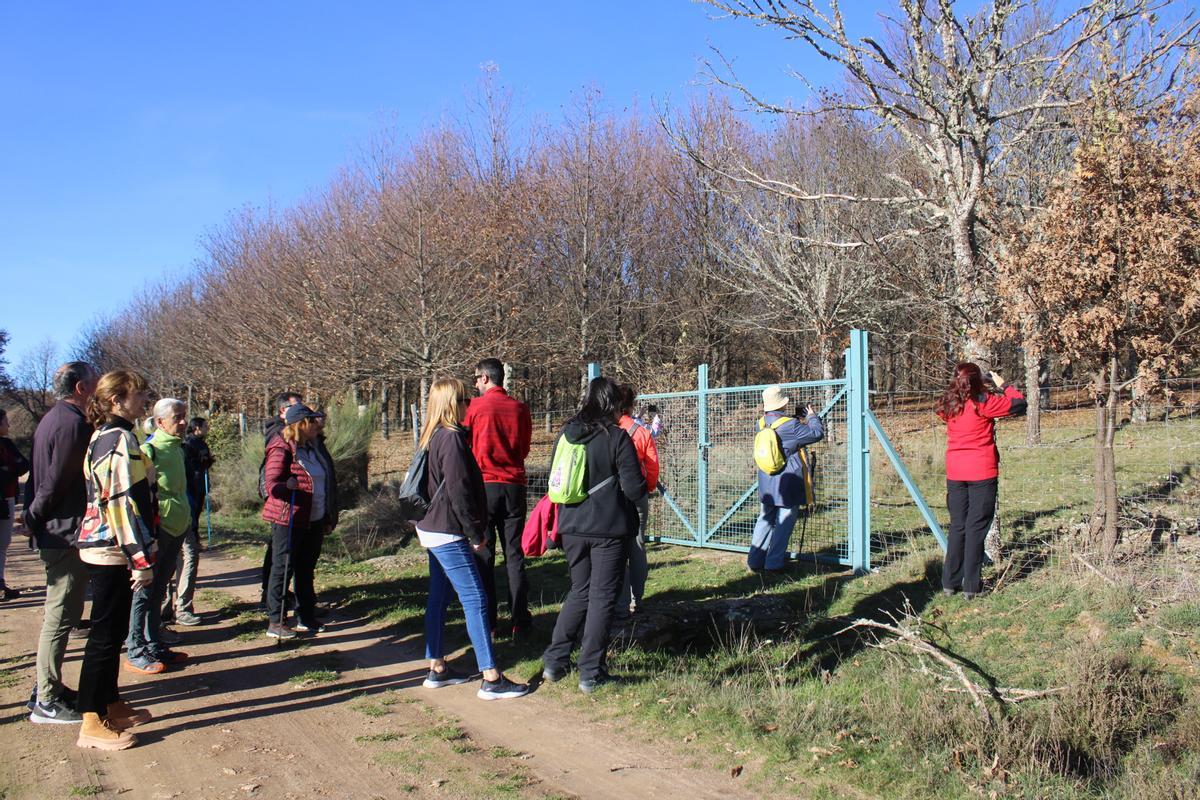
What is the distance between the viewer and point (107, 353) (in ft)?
130

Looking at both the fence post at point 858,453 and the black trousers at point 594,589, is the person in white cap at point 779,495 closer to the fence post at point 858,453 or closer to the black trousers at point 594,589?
the fence post at point 858,453

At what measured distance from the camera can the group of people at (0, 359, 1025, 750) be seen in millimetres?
4391

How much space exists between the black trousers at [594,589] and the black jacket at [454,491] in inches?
22.8

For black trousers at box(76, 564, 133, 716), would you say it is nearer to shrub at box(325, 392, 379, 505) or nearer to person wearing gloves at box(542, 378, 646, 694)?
person wearing gloves at box(542, 378, 646, 694)

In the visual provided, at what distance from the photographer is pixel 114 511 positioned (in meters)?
4.32

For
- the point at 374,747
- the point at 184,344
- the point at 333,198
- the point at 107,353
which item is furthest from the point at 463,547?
the point at 107,353

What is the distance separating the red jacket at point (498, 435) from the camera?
6.15 metres

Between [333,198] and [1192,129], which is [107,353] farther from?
[1192,129]

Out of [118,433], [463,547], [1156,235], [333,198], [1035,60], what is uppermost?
[333,198]

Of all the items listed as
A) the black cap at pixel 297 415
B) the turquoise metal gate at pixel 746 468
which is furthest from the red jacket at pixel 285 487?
the turquoise metal gate at pixel 746 468

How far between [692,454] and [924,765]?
21.1 feet

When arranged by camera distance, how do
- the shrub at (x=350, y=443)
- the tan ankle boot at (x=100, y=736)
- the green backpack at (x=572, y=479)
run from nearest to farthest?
the tan ankle boot at (x=100, y=736)
the green backpack at (x=572, y=479)
the shrub at (x=350, y=443)

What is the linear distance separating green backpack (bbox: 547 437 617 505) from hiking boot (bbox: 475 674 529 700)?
1115 mm

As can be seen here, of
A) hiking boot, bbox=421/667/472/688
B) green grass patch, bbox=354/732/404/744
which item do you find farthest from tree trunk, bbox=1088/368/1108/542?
green grass patch, bbox=354/732/404/744
